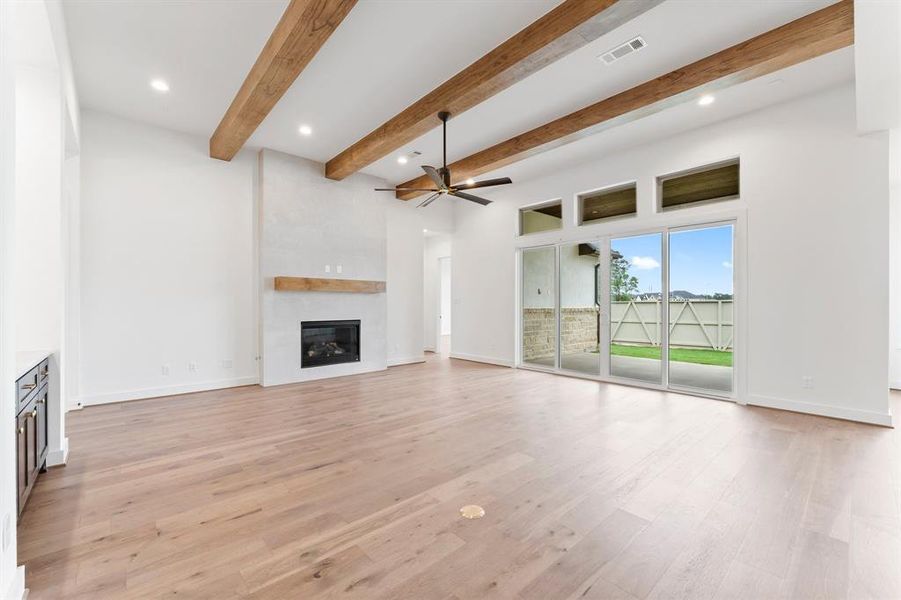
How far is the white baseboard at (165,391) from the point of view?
4.60m

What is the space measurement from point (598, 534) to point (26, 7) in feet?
14.4

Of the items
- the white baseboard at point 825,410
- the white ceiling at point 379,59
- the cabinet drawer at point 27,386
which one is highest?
the white ceiling at point 379,59

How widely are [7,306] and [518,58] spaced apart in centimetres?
Answer: 348

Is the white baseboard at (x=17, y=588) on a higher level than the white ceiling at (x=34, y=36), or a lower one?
lower

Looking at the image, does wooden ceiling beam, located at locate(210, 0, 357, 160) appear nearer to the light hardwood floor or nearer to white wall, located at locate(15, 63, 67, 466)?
white wall, located at locate(15, 63, 67, 466)

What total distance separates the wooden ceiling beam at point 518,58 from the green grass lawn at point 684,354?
416cm

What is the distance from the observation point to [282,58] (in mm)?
3180

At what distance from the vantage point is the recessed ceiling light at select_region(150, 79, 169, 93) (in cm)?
399

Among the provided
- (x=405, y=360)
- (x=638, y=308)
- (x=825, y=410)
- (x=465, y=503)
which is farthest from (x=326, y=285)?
(x=825, y=410)

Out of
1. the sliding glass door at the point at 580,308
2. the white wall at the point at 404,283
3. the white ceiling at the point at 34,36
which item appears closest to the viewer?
the white ceiling at the point at 34,36

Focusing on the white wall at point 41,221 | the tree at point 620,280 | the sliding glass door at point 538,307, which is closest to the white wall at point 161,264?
the white wall at point 41,221

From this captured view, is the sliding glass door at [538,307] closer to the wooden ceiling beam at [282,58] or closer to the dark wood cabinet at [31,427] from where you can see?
the wooden ceiling beam at [282,58]

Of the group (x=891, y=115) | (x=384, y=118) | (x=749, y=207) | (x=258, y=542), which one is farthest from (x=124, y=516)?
(x=891, y=115)

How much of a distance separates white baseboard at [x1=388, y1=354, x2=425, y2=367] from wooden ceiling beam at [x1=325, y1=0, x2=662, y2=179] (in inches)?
A: 161
